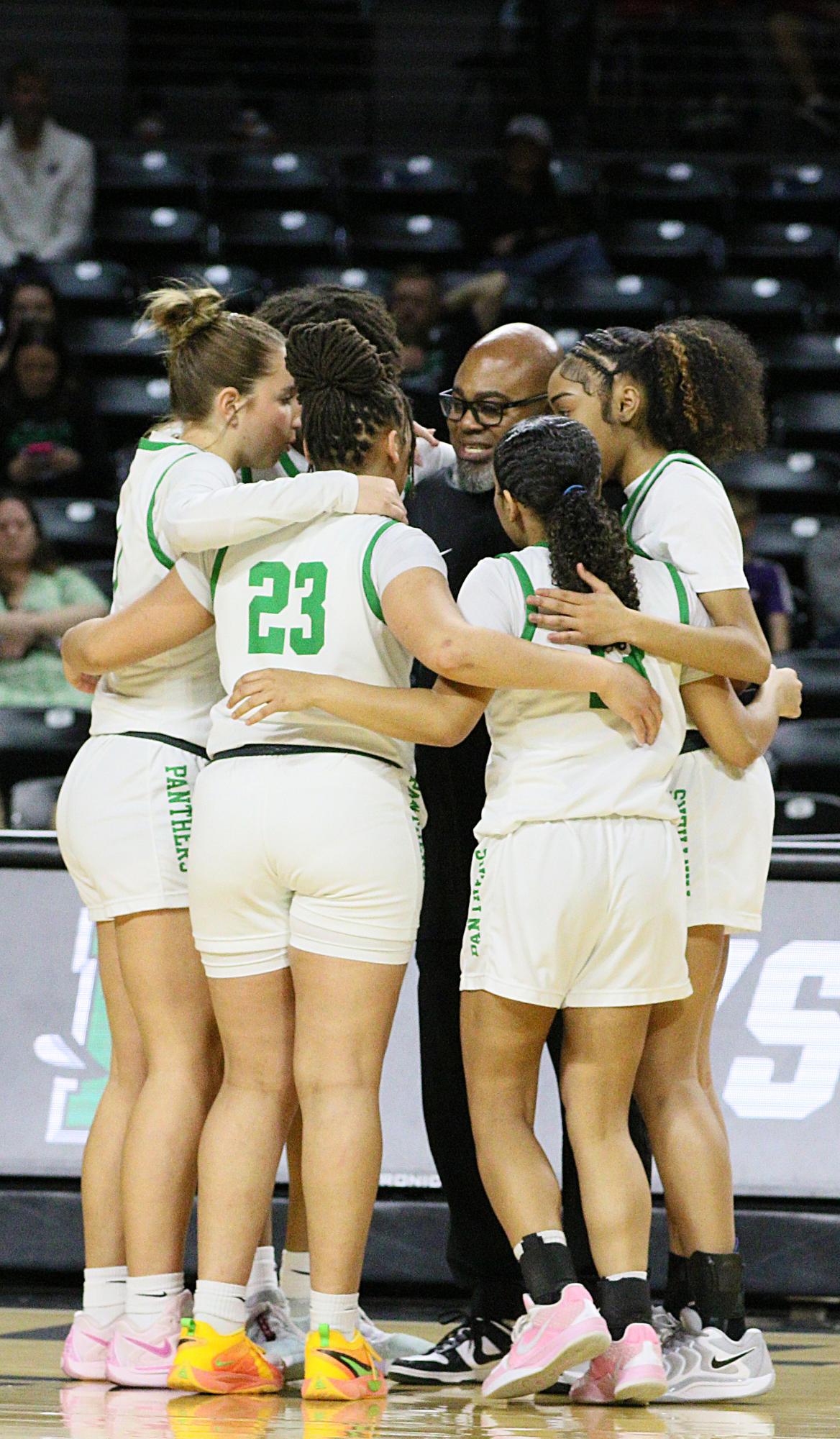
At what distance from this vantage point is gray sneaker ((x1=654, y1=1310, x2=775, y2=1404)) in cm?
321

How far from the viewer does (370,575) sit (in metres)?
3.20

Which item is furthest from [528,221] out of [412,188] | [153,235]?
[153,235]

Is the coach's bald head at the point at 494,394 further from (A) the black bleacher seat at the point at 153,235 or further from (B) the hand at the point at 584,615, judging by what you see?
(A) the black bleacher seat at the point at 153,235

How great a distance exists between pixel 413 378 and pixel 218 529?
494 centimetres

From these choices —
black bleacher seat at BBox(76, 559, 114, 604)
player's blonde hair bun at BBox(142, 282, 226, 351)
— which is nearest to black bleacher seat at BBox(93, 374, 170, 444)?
black bleacher seat at BBox(76, 559, 114, 604)

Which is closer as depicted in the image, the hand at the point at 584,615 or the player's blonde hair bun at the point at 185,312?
the hand at the point at 584,615

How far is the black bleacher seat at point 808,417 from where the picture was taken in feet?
28.5

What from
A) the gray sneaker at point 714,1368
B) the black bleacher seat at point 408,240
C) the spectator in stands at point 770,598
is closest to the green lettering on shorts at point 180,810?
the gray sneaker at point 714,1368

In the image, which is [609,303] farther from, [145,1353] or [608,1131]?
[145,1353]

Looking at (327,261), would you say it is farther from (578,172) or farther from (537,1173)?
(537,1173)

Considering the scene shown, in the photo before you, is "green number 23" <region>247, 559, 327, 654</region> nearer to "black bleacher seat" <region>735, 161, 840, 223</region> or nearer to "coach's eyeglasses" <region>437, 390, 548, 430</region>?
"coach's eyeglasses" <region>437, 390, 548, 430</region>

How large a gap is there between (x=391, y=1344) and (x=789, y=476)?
5.37m

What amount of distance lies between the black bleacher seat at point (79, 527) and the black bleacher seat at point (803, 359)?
3.26 m

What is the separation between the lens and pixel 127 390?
28.7 ft
